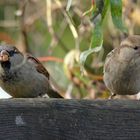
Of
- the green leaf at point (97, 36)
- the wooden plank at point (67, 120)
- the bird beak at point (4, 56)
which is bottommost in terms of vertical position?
the wooden plank at point (67, 120)

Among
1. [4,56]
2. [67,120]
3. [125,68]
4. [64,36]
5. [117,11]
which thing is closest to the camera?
[67,120]

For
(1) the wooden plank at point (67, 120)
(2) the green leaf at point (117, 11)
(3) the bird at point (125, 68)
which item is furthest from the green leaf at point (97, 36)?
(3) the bird at point (125, 68)

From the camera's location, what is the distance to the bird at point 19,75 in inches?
137

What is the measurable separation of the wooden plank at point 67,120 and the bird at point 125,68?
2.83 feet

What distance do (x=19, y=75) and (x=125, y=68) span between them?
600 millimetres

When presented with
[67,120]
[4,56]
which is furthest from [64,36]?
[67,120]

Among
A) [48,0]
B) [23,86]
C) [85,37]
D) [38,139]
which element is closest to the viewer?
[38,139]

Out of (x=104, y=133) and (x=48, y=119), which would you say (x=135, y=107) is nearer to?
(x=104, y=133)

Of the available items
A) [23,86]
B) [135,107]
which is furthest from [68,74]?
[135,107]

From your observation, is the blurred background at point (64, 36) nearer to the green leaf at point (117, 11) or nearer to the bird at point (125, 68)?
the bird at point (125, 68)

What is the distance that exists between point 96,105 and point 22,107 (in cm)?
31

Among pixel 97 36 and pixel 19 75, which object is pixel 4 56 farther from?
pixel 97 36

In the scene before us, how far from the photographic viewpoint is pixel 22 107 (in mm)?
2600

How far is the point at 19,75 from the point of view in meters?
3.58
